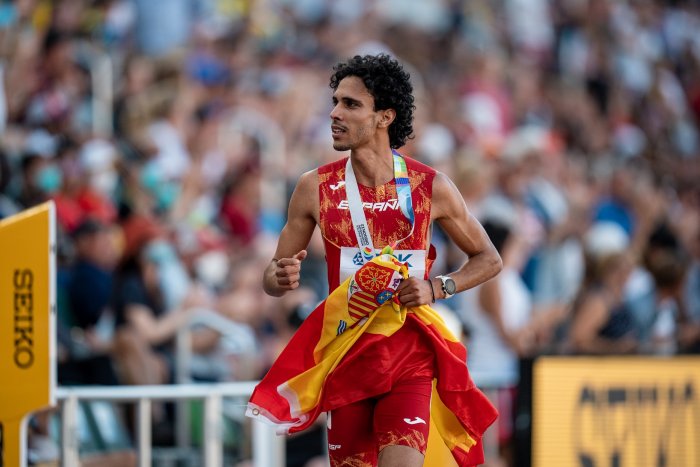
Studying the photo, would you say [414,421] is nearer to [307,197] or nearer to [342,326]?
[342,326]

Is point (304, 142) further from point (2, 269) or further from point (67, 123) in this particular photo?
point (2, 269)

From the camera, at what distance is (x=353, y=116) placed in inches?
258

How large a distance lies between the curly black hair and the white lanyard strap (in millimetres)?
254

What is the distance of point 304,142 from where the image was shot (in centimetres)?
1445

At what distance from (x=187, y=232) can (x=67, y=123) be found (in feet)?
5.09

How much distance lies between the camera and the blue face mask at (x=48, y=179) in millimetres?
10828

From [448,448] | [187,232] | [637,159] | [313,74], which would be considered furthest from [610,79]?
[448,448]

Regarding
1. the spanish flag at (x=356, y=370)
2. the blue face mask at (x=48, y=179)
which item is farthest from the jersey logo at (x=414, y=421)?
the blue face mask at (x=48, y=179)

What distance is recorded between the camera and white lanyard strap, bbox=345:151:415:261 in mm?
6512

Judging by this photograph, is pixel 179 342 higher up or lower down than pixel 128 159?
lower down

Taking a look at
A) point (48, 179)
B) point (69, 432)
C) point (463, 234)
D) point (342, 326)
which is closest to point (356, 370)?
point (342, 326)

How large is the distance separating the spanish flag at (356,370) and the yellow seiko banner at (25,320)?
1157mm

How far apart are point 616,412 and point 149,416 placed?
11.1 feet

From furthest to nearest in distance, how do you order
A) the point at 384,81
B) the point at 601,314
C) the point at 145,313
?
the point at 601,314, the point at 145,313, the point at 384,81
